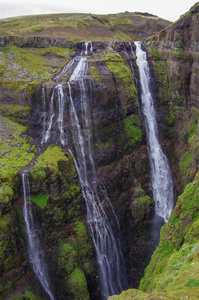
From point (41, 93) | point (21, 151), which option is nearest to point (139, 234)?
point (21, 151)

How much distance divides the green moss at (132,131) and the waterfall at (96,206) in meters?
4.51

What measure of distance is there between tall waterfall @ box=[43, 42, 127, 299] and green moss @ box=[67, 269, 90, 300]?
1874 mm

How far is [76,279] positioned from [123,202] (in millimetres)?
7747

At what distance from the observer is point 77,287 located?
1728 cm

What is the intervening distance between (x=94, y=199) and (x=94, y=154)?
4.12 m

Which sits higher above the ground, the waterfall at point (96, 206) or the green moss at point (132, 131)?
the green moss at point (132, 131)

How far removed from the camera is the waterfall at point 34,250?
16781 mm

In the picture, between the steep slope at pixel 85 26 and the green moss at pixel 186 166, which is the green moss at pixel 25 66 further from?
the green moss at pixel 186 166

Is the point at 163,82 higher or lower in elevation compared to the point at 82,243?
higher

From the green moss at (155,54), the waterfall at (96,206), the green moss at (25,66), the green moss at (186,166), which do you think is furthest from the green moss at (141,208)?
the green moss at (155,54)

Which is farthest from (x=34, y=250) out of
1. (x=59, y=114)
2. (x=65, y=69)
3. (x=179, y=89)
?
(x=179, y=89)

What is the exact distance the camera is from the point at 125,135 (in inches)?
953

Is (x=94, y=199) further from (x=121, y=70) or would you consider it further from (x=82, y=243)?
(x=121, y=70)

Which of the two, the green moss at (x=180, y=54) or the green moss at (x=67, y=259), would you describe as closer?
the green moss at (x=67, y=259)
